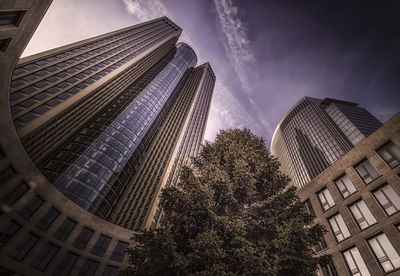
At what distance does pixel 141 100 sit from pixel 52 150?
27284 mm

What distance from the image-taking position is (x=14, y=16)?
1227cm

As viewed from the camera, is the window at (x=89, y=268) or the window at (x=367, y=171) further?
the window at (x=89, y=268)

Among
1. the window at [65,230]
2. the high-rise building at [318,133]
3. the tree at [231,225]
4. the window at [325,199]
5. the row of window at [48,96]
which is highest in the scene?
the high-rise building at [318,133]

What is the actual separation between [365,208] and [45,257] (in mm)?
32336

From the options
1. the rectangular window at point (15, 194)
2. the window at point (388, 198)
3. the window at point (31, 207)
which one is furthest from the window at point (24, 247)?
the window at point (388, 198)

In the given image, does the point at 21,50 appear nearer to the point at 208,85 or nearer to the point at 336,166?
the point at 336,166

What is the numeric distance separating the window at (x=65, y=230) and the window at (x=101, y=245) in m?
4.05

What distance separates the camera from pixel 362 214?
1730 cm

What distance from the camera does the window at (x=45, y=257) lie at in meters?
22.0

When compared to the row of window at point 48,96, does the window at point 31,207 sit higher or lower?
lower

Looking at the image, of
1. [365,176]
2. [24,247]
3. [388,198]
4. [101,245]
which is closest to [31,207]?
[24,247]

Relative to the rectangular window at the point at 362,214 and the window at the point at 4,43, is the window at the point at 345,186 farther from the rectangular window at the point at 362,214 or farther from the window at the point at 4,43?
the window at the point at 4,43

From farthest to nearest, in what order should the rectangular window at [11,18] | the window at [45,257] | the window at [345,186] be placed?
1. the window at [45,257]
2. the window at [345,186]
3. the rectangular window at [11,18]

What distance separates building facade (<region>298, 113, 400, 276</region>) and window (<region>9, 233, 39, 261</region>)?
2748 centimetres
